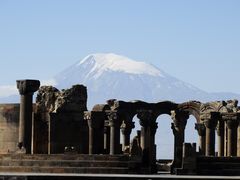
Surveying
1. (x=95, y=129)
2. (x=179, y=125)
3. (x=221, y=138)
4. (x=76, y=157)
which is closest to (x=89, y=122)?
(x=95, y=129)

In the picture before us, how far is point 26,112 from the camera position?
60375mm

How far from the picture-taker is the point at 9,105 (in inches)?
2501

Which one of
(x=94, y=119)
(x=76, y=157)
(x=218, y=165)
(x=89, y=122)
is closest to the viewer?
(x=218, y=165)

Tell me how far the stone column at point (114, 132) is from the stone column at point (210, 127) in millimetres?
5460

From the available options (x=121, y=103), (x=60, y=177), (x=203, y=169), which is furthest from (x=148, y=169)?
(x=121, y=103)

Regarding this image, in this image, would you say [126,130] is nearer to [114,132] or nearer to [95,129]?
[114,132]

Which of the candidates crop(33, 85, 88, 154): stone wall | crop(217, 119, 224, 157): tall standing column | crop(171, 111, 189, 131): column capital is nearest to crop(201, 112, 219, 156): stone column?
crop(171, 111, 189, 131): column capital

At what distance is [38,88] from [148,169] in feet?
36.4

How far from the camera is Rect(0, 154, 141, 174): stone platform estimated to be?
5250 cm

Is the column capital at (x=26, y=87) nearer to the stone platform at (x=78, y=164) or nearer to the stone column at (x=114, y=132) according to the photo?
the stone column at (x=114, y=132)

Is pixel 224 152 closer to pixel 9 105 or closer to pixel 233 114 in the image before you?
pixel 233 114

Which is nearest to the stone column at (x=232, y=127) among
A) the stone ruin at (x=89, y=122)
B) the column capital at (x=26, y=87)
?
the stone ruin at (x=89, y=122)

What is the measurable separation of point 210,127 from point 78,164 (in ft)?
42.5

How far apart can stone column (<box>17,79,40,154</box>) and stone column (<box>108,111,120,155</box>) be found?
17.5 feet
